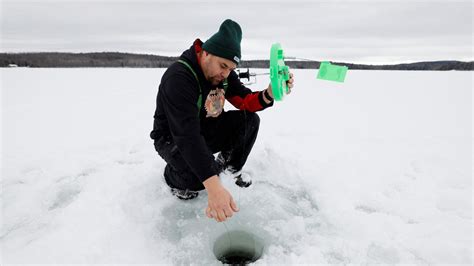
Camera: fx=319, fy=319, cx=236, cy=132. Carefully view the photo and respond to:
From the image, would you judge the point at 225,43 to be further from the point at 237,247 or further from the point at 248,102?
the point at 237,247

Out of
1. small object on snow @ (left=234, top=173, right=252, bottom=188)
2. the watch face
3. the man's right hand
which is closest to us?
the man's right hand

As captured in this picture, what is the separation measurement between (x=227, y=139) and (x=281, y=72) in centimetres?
82

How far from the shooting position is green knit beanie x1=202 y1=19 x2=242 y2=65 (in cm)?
198

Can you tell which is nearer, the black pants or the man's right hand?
the man's right hand

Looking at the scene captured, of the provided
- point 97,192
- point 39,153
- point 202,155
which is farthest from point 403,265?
point 39,153

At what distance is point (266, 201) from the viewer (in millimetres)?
2582

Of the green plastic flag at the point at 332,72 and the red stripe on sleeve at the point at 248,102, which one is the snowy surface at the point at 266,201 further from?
the green plastic flag at the point at 332,72

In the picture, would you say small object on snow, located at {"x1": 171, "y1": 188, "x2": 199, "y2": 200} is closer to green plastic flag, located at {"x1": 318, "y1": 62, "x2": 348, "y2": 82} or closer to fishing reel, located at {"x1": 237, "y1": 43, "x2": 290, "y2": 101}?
fishing reel, located at {"x1": 237, "y1": 43, "x2": 290, "y2": 101}

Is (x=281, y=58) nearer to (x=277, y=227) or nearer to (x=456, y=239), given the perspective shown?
(x=277, y=227)

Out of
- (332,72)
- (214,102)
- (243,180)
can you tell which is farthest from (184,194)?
(332,72)

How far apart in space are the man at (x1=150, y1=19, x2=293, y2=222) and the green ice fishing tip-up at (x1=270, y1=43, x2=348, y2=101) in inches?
5.8

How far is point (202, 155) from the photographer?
1770 mm

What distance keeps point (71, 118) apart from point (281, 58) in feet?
14.8

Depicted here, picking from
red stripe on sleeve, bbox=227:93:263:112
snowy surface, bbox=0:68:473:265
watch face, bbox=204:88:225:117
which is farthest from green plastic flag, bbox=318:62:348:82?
snowy surface, bbox=0:68:473:265
